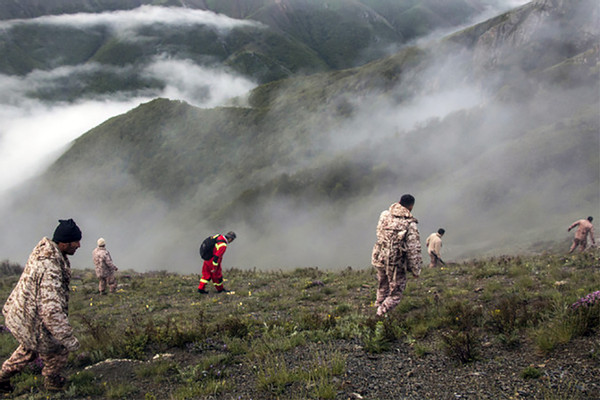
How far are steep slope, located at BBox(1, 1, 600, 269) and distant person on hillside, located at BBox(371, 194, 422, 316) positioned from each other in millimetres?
33092

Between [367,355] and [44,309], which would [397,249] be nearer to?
[367,355]

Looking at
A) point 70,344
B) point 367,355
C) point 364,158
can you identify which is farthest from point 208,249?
point 364,158

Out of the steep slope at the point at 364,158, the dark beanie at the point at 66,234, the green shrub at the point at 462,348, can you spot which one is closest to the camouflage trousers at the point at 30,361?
the dark beanie at the point at 66,234

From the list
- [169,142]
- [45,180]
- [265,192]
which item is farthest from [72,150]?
[265,192]

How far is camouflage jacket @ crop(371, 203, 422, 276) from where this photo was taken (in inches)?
293

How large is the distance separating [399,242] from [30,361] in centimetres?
624

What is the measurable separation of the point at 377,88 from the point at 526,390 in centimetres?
12451

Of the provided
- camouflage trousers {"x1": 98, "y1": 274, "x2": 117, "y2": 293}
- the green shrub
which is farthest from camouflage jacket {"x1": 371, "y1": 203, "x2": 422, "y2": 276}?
camouflage trousers {"x1": 98, "y1": 274, "x2": 117, "y2": 293}

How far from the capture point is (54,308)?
5113mm

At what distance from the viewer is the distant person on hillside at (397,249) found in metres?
7.44

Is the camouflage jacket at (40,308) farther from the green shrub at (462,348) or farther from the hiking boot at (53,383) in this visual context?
the green shrub at (462,348)

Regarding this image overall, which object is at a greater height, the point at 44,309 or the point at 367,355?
the point at 44,309

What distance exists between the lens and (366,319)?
756cm

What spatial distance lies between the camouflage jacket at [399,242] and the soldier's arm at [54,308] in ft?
17.8
